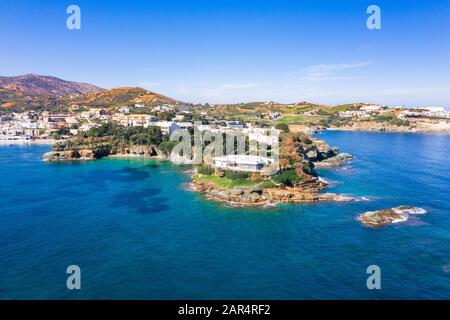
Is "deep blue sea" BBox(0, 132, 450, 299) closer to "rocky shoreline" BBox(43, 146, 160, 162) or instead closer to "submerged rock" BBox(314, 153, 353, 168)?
"submerged rock" BBox(314, 153, 353, 168)

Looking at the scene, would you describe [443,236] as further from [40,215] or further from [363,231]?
[40,215]

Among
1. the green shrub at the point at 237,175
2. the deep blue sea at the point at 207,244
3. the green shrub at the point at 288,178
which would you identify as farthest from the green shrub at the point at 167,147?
the green shrub at the point at 288,178

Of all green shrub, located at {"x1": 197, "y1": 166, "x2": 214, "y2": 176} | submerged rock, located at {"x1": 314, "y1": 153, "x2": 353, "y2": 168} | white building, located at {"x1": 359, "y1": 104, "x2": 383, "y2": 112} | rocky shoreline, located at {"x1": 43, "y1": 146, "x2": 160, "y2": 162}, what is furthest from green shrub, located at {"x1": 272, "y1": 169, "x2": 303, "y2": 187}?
white building, located at {"x1": 359, "y1": 104, "x2": 383, "y2": 112}

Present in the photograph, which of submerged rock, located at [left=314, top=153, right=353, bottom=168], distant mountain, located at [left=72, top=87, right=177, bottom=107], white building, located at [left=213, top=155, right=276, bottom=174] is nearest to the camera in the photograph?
white building, located at [left=213, top=155, right=276, bottom=174]

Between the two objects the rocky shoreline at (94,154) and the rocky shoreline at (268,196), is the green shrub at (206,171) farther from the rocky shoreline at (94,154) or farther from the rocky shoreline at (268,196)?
the rocky shoreline at (94,154)

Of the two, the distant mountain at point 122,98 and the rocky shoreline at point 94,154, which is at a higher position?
the distant mountain at point 122,98

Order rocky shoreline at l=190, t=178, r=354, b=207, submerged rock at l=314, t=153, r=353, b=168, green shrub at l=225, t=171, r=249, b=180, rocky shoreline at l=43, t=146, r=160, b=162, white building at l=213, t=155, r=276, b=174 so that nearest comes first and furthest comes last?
rocky shoreline at l=190, t=178, r=354, b=207 → green shrub at l=225, t=171, r=249, b=180 → white building at l=213, t=155, r=276, b=174 → submerged rock at l=314, t=153, r=353, b=168 → rocky shoreline at l=43, t=146, r=160, b=162
